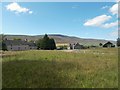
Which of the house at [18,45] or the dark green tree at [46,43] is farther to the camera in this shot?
the house at [18,45]

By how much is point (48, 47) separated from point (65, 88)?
6459 centimetres

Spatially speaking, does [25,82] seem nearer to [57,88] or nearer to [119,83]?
[57,88]

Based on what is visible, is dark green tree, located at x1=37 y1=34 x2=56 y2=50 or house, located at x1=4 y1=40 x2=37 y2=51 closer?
dark green tree, located at x1=37 y1=34 x2=56 y2=50

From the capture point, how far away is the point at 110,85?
8.45m

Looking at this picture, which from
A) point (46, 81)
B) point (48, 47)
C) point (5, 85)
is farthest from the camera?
point (48, 47)

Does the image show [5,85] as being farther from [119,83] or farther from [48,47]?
[48,47]

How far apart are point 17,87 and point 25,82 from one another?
81 centimetres

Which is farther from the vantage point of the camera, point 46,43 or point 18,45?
point 18,45

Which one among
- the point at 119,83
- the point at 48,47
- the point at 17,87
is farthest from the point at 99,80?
the point at 48,47

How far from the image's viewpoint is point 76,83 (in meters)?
8.68

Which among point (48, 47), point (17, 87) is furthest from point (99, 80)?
point (48, 47)

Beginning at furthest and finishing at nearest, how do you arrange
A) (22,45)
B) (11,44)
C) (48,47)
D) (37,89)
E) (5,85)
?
(22,45)
(11,44)
(48,47)
(5,85)
(37,89)

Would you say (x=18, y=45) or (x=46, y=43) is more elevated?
(x=46, y=43)

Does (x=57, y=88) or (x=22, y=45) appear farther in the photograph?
(x=22, y=45)
